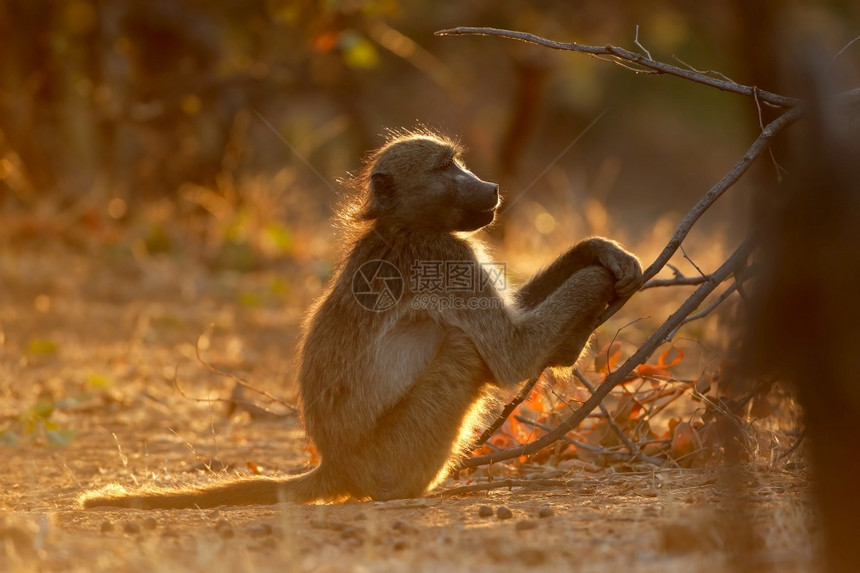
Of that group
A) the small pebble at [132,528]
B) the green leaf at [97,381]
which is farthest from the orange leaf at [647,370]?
the green leaf at [97,381]

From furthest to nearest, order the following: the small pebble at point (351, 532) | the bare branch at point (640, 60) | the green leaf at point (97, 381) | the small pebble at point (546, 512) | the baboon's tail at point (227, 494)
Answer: the green leaf at point (97, 381)
the baboon's tail at point (227, 494)
the bare branch at point (640, 60)
the small pebble at point (546, 512)
the small pebble at point (351, 532)

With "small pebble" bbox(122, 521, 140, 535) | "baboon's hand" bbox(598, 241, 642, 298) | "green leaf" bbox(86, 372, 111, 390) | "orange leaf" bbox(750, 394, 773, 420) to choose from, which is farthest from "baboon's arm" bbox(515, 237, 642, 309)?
"green leaf" bbox(86, 372, 111, 390)

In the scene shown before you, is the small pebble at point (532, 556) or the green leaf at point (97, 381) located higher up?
the green leaf at point (97, 381)

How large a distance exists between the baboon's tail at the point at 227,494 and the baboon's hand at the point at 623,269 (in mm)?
1276

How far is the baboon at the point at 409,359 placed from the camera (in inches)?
→ 143

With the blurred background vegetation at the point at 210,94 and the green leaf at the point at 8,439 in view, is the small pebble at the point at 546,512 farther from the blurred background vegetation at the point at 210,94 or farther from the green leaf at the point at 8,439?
the blurred background vegetation at the point at 210,94

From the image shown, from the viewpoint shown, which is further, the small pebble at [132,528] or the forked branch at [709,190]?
the forked branch at [709,190]

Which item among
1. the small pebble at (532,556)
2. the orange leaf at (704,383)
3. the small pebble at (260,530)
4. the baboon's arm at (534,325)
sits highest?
the baboon's arm at (534,325)

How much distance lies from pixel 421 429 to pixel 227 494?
735 millimetres

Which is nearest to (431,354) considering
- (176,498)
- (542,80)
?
(176,498)

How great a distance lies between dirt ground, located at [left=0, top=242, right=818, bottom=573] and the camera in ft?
8.52

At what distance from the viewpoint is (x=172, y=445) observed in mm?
4883

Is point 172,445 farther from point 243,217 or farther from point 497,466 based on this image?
point 243,217

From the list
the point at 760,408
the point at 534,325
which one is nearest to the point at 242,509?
the point at 534,325
